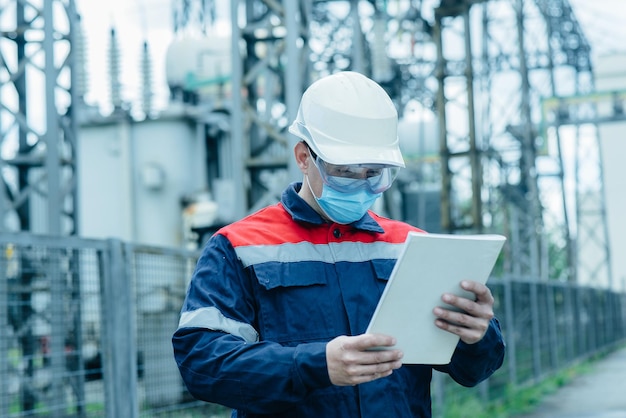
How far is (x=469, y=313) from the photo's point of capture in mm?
2973

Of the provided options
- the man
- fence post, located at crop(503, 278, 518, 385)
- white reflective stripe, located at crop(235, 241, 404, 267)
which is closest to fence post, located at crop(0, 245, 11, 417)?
the man

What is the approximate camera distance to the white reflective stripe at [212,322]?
2.97 meters

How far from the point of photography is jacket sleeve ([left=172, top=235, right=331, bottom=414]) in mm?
2850

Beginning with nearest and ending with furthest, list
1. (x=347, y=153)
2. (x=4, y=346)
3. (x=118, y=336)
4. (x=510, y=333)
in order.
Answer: (x=347, y=153) → (x=4, y=346) → (x=118, y=336) → (x=510, y=333)

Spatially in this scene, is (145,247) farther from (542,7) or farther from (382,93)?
(542,7)

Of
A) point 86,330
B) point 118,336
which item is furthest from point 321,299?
point 86,330

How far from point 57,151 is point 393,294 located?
8.40m

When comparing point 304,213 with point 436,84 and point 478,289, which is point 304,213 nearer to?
point 478,289

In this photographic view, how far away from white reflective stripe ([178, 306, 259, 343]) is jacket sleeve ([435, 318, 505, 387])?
642 millimetres

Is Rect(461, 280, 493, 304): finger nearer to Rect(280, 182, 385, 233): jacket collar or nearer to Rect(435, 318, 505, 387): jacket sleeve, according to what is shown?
Rect(435, 318, 505, 387): jacket sleeve

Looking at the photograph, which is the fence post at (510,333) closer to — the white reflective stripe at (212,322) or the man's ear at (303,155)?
the man's ear at (303,155)

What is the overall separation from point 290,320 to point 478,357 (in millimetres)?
566

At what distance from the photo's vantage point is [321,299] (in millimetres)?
3062

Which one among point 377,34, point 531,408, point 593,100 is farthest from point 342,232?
point 593,100
